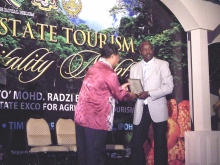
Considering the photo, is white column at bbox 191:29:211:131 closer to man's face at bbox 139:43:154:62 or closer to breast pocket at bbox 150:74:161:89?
breast pocket at bbox 150:74:161:89

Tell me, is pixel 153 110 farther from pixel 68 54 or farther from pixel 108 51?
pixel 68 54

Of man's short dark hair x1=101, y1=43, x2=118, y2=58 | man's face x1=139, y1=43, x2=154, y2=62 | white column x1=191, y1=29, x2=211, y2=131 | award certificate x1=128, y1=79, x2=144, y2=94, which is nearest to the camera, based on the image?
man's short dark hair x1=101, y1=43, x2=118, y2=58

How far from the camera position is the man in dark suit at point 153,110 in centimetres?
520

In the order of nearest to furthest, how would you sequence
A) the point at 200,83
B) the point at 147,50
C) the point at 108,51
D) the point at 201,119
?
the point at 108,51, the point at 147,50, the point at 201,119, the point at 200,83

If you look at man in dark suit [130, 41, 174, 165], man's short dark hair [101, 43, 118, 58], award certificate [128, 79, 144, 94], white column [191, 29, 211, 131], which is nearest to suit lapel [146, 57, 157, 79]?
man in dark suit [130, 41, 174, 165]

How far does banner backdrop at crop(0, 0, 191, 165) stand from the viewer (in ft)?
20.6

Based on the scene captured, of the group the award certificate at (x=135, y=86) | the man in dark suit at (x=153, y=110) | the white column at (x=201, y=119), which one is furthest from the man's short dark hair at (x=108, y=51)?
the white column at (x=201, y=119)

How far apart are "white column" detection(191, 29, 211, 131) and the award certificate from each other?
5.94ft

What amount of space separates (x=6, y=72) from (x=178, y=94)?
141 inches

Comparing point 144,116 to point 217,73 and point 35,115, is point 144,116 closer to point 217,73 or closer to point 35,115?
point 35,115

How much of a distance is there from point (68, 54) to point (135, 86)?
7.10 feet

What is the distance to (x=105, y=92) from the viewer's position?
4230 millimetres

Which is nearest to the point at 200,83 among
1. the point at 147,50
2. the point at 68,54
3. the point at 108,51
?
the point at 147,50

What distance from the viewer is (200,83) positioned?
6.65 metres
